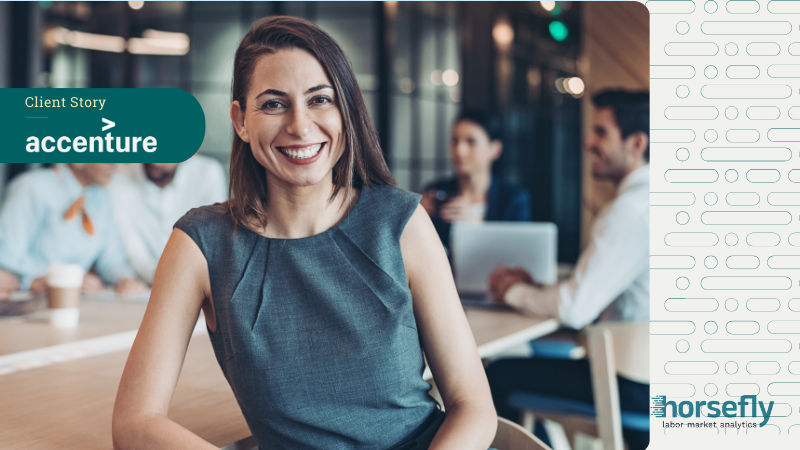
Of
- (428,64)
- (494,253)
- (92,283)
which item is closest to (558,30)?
(428,64)

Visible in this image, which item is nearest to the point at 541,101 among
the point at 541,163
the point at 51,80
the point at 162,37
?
the point at 541,163

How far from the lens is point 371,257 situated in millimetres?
878

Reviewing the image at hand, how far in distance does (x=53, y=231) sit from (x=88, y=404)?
97 cm

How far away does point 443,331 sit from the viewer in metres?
0.88

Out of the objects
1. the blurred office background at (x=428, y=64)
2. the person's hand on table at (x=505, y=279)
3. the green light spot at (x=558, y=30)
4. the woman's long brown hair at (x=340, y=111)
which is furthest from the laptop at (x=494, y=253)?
the green light spot at (x=558, y=30)

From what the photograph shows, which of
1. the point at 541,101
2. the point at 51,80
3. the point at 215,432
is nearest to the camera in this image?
the point at 215,432

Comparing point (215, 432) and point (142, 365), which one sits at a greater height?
point (142, 365)

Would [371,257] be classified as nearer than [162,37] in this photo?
Yes

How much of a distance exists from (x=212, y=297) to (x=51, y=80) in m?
3.11

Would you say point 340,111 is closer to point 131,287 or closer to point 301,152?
point 301,152
